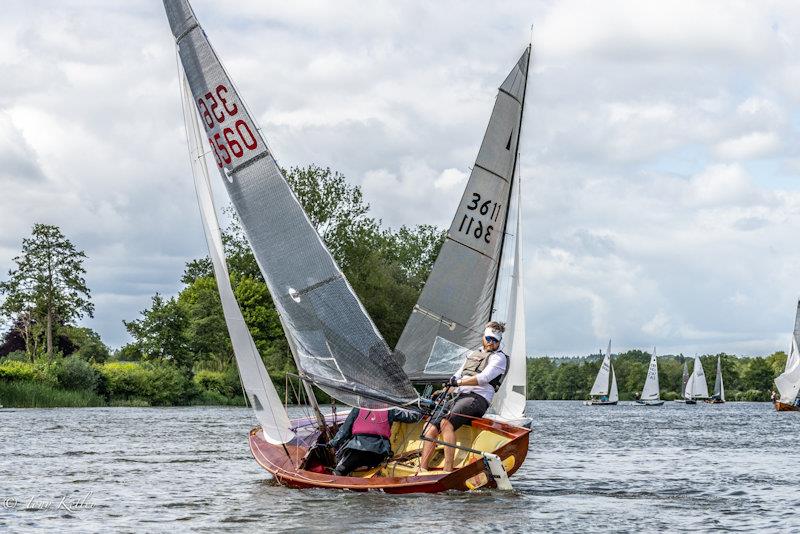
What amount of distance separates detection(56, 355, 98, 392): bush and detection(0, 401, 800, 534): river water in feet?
75.6

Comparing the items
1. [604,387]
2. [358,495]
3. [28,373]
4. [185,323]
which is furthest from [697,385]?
[358,495]

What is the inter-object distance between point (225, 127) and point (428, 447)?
Result: 5582mm

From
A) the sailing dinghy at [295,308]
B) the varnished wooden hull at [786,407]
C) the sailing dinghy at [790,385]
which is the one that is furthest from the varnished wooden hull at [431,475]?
the varnished wooden hull at [786,407]

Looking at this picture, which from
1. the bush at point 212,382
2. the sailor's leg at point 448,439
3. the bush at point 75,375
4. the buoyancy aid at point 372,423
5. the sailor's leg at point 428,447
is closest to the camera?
the sailor's leg at point 448,439

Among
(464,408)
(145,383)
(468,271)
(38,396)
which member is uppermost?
(468,271)

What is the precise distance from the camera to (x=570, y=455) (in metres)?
28.7

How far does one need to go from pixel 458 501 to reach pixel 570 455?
12.4 metres

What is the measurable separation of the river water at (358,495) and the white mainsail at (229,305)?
53.3 inches

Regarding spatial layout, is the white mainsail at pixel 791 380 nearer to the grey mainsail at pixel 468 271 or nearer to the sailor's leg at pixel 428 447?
the grey mainsail at pixel 468 271

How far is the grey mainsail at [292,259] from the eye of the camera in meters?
17.2

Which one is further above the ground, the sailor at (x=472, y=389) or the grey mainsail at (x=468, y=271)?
the grey mainsail at (x=468, y=271)

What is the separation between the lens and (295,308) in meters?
17.5

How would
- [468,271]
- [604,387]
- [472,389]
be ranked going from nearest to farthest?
[472,389], [468,271], [604,387]

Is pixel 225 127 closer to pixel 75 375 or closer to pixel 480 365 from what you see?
pixel 480 365
